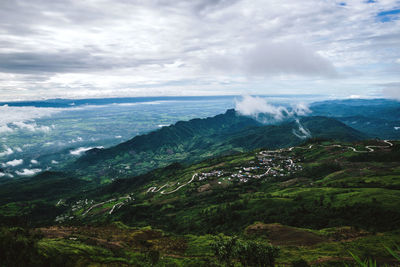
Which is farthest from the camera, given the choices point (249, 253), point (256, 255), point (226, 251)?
point (226, 251)

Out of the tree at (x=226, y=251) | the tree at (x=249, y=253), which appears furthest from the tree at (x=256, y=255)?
the tree at (x=226, y=251)

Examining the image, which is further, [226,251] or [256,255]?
[226,251]

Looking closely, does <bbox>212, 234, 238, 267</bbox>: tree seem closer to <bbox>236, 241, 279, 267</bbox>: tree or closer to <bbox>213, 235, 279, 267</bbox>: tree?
<bbox>213, 235, 279, 267</bbox>: tree

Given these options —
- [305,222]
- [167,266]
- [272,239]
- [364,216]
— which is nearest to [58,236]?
[167,266]

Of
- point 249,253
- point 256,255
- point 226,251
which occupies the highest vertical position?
point 249,253

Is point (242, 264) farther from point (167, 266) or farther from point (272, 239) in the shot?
point (272, 239)

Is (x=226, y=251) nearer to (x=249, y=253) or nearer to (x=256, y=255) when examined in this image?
(x=249, y=253)

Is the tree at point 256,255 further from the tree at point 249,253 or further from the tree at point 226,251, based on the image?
the tree at point 226,251

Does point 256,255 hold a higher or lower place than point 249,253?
lower

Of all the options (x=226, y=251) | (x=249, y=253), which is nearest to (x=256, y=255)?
(x=249, y=253)

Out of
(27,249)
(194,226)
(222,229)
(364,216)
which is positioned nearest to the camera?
(27,249)

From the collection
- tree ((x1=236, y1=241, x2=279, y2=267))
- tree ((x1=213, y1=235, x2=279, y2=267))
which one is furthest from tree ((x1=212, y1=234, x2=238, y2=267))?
tree ((x1=236, y1=241, x2=279, y2=267))
